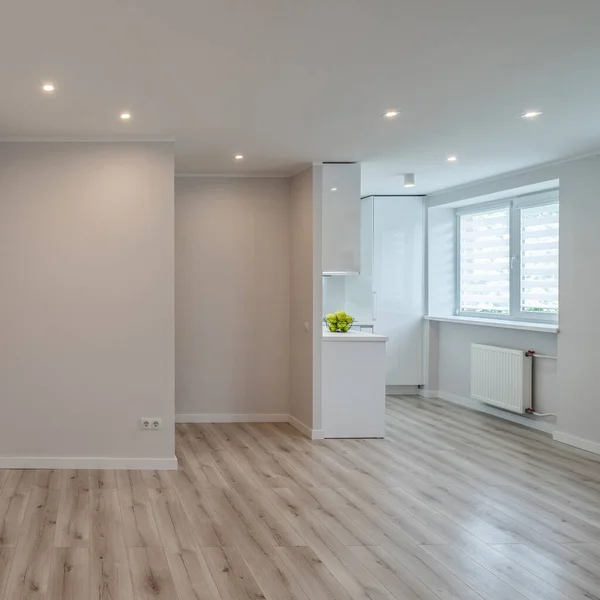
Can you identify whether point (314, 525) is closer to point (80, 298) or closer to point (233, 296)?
point (80, 298)

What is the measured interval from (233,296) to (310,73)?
3541mm

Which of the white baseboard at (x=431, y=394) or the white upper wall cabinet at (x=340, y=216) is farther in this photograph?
the white baseboard at (x=431, y=394)

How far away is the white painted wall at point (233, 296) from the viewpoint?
668cm

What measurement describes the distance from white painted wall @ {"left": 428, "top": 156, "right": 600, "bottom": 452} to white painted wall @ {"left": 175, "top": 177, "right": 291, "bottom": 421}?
2670 millimetres

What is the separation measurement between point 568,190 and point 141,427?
14.0ft

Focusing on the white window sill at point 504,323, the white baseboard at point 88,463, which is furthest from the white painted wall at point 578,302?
the white baseboard at point 88,463

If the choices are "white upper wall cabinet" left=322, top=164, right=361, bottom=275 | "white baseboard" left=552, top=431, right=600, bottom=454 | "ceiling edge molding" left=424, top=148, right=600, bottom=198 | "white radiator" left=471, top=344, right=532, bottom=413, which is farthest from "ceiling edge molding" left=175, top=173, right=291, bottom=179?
"white baseboard" left=552, top=431, right=600, bottom=454

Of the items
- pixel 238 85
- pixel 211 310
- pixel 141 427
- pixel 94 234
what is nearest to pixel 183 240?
pixel 211 310

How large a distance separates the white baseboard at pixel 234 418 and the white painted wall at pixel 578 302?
2.74m

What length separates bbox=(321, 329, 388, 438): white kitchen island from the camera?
5.98 meters

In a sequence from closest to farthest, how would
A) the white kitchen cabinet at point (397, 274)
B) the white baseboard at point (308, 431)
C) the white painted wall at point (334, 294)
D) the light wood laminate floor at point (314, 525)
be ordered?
the light wood laminate floor at point (314, 525) → the white baseboard at point (308, 431) → the white painted wall at point (334, 294) → the white kitchen cabinet at point (397, 274)

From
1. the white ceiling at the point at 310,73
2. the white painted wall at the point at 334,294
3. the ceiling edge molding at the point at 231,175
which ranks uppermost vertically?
the white ceiling at the point at 310,73

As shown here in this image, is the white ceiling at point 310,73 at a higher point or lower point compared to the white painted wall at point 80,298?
higher

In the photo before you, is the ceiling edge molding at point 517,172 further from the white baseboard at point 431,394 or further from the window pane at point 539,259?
the white baseboard at point 431,394
